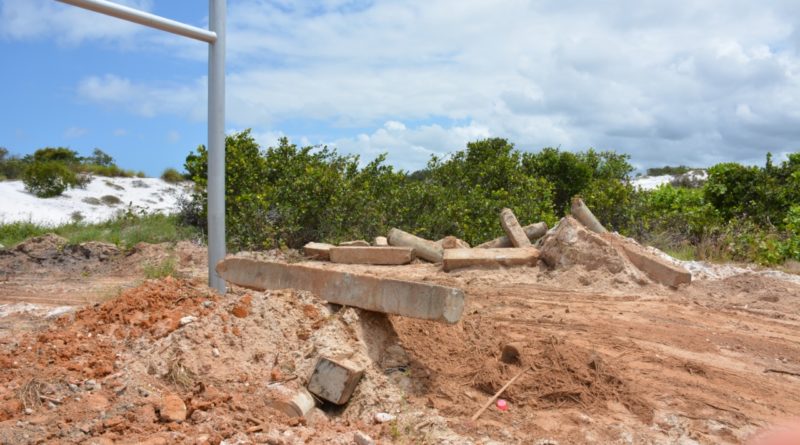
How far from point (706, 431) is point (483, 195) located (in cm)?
937

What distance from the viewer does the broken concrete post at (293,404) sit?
427 cm

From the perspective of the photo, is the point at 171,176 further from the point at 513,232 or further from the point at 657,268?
the point at 657,268

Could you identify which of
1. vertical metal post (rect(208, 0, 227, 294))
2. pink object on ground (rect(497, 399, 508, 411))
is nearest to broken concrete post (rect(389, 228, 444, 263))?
vertical metal post (rect(208, 0, 227, 294))

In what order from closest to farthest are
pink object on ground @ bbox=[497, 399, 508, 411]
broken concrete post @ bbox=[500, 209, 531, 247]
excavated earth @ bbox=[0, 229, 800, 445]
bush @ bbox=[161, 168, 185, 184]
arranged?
excavated earth @ bbox=[0, 229, 800, 445], pink object on ground @ bbox=[497, 399, 508, 411], broken concrete post @ bbox=[500, 209, 531, 247], bush @ bbox=[161, 168, 185, 184]

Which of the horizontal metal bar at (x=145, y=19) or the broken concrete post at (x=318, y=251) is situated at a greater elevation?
the horizontal metal bar at (x=145, y=19)

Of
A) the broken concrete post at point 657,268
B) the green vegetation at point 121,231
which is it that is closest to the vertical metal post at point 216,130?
the green vegetation at point 121,231

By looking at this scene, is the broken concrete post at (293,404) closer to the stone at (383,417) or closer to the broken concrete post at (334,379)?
the broken concrete post at (334,379)

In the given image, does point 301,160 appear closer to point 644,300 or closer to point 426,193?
point 426,193

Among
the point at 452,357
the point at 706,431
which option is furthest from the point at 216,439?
the point at 706,431

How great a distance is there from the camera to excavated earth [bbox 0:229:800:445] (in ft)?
13.4

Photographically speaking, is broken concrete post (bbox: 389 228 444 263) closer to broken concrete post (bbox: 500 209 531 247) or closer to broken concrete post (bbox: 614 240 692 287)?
broken concrete post (bbox: 500 209 531 247)

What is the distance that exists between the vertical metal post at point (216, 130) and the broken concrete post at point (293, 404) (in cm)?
325

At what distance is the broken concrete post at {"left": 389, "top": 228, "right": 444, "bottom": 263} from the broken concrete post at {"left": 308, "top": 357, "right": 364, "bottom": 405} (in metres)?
6.16

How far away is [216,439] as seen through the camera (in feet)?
12.4
